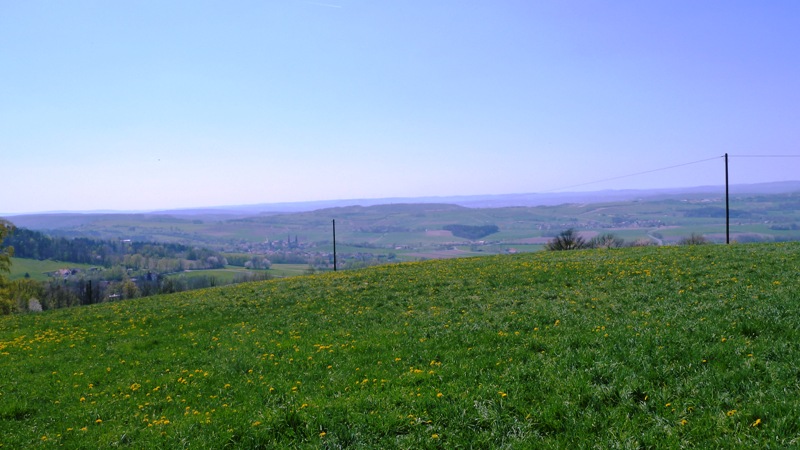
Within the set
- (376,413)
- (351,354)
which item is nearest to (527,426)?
(376,413)

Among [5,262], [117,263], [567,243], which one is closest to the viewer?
[5,262]

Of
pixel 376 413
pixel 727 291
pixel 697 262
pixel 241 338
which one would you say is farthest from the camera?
pixel 697 262

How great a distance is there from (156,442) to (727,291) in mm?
13926

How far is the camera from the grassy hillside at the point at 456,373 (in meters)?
6.34

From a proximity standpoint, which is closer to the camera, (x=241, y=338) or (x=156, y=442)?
(x=156, y=442)

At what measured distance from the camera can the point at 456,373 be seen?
8594mm

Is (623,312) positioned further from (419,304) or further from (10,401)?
(10,401)

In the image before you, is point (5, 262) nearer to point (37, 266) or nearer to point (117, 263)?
point (37, 266)

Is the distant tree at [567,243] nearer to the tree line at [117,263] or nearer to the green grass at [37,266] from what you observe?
the tree line at [117,263]

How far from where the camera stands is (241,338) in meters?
14.1

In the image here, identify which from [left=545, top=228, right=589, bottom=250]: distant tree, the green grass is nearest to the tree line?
the green grass

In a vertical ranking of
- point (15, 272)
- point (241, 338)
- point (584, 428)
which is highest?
point (584, 428)

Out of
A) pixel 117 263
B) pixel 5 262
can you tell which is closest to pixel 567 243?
pixel 5 262

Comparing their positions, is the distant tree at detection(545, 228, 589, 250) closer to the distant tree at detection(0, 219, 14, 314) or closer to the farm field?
the farm field
